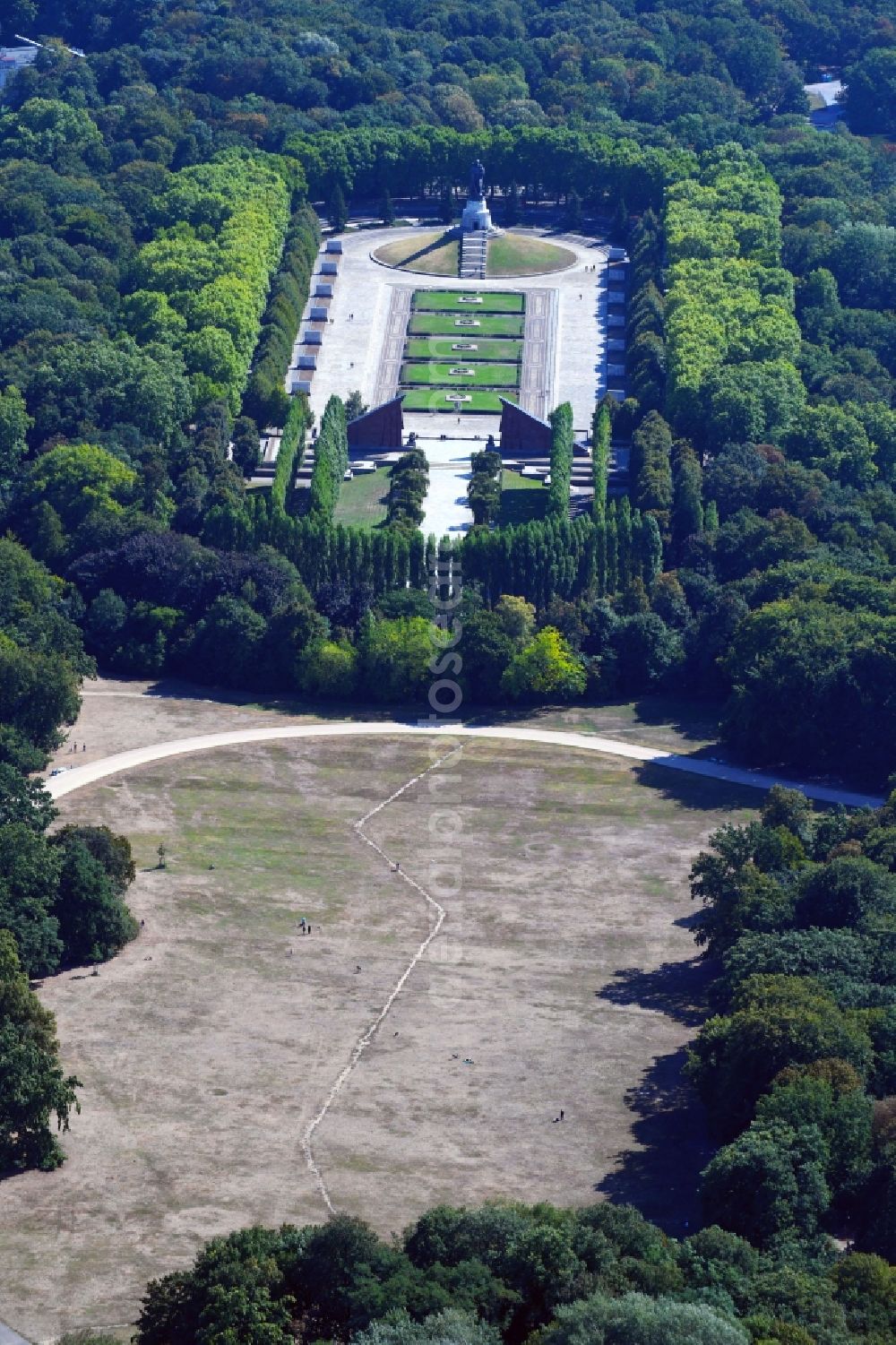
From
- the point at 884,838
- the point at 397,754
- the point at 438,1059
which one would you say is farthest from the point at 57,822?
the point at 884,838

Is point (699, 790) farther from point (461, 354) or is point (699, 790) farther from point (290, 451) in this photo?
point (461, 354)

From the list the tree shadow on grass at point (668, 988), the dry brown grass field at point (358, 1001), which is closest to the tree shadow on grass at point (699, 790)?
the dry brown grass field at point (358, 1001)

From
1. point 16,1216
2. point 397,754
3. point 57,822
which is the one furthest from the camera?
point 397,754

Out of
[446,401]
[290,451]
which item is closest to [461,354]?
[446,401]

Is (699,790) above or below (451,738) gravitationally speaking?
below

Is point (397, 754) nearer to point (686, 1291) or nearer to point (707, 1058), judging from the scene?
point (707, 1058)

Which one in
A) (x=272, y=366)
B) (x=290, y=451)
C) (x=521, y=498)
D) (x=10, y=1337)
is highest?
(x=272, y=366)

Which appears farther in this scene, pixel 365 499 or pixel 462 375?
pixel 462 375
